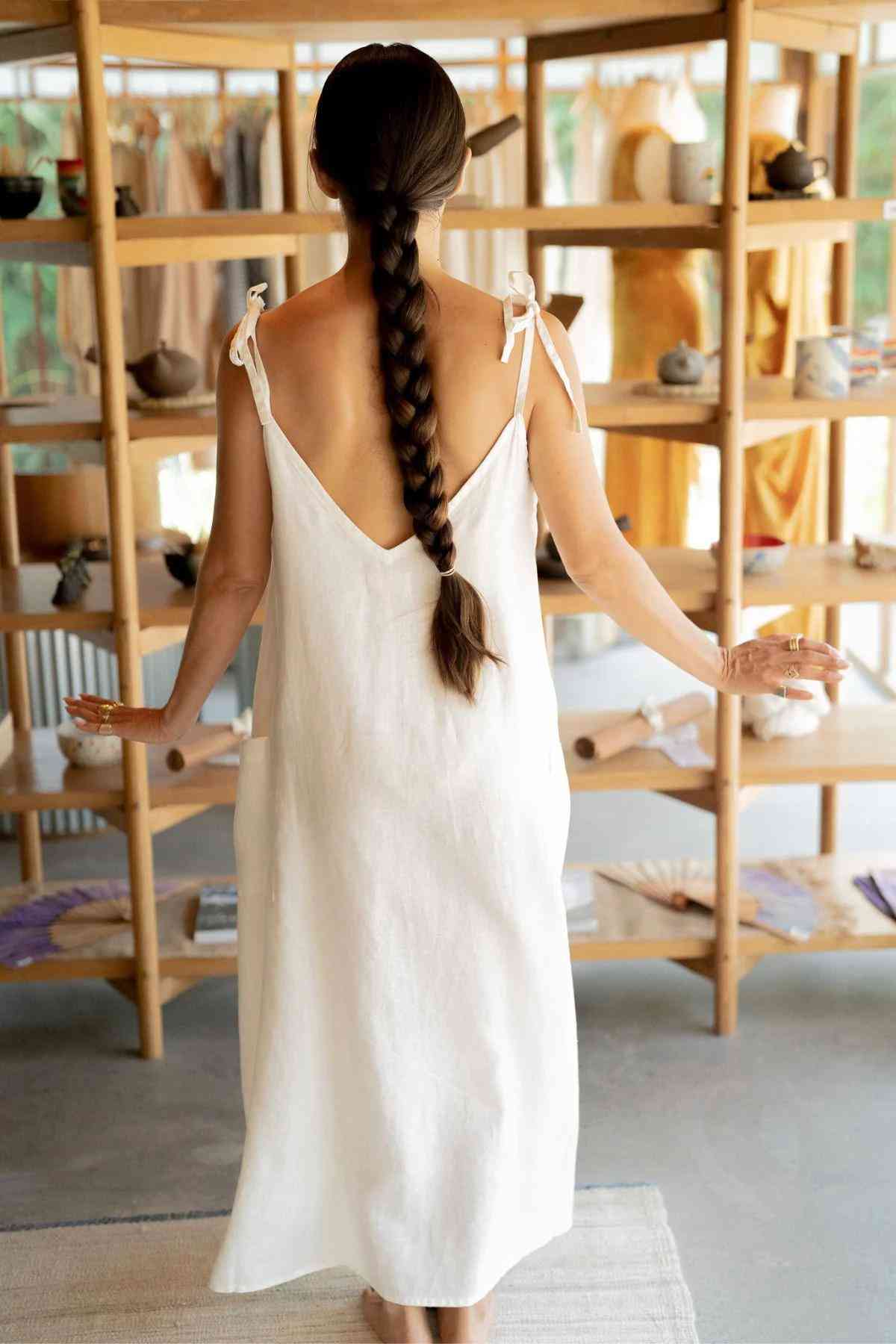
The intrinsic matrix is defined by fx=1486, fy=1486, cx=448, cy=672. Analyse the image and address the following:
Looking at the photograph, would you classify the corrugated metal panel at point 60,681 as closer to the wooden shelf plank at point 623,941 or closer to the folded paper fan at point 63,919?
the folded paper fan at point 63,919

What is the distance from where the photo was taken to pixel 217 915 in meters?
3.07

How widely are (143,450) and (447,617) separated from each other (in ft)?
4.17

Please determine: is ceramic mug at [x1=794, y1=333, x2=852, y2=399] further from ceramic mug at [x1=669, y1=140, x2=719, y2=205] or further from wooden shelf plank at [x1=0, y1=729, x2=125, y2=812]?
wooden shelf plank at [x1=0, y1=729, x2=125, y2=812]

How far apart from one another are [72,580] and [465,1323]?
1.60 meters

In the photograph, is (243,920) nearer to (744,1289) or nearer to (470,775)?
(470,775)

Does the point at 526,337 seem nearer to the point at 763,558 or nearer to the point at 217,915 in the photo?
the point at 763,558

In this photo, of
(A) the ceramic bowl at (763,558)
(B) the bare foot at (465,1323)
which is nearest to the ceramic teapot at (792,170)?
(A) the ceramic bowl at (763,558)

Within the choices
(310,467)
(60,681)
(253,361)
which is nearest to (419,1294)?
(310,467)

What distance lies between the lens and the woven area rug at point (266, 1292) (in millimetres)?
2121

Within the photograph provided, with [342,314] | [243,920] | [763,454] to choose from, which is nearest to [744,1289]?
[243,920]

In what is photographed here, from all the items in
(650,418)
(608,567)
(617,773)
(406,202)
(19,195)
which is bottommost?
(617,773)

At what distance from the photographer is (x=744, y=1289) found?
2223mm

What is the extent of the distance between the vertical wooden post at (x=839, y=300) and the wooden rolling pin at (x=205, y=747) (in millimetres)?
1288

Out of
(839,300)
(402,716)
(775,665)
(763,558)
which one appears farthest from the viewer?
Result: (839,300)
